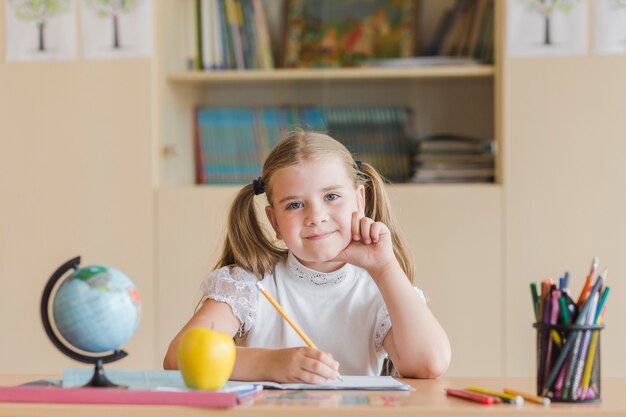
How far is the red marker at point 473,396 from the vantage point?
1.24m

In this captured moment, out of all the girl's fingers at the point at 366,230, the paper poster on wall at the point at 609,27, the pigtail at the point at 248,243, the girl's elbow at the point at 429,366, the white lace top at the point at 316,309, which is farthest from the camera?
the paper poster on wall at the point at 609,27

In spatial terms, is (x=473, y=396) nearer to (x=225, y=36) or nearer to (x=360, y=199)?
(x=360, y=199)

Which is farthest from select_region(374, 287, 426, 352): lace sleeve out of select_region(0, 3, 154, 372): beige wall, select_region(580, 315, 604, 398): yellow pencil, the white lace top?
select_region(0, 3, 154, 372): beige wall

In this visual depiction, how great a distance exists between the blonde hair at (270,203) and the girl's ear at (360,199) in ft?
0.04

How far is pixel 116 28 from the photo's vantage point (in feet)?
10.3

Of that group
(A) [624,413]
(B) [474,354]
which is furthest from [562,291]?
(B) [474,354]

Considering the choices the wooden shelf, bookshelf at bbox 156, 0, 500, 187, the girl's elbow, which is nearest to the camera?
the girl's elbow

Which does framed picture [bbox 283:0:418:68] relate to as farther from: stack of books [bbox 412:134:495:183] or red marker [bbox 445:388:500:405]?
red marker [bbox 445:388:500:405]

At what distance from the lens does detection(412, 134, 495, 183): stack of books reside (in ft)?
10.2

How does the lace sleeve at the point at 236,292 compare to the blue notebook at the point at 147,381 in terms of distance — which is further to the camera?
the lace sleeve at the point at 236,292

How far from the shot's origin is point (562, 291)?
50.6 inches

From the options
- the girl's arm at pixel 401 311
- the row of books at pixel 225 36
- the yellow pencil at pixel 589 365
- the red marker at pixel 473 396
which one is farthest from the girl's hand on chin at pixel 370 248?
the row of books at pixel 225 36

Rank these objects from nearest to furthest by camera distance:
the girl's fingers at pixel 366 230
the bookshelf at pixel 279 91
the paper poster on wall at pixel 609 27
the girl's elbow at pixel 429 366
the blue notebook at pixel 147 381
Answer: the blue notebook at pixel 147 381 → the girl's elbow at pixel 429 366 → the girl's fingers at pixel 366 230 → the paper poster on wall at pixel 609 27 → the bookshelf at pixel 279 91

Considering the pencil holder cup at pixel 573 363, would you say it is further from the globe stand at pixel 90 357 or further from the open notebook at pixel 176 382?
the globe stand at pixel 90 357
